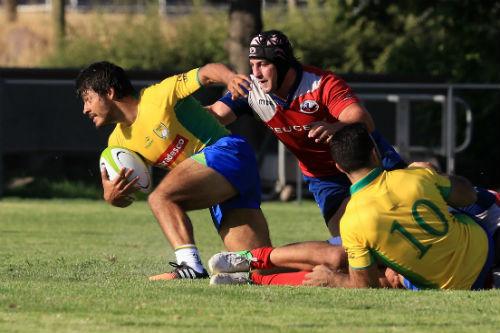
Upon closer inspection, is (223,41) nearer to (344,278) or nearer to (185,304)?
(344,278)

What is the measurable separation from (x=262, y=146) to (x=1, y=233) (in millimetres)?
7645

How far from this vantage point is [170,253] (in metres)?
12.7

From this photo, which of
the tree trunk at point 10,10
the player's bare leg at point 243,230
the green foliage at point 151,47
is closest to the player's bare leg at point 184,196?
the player's bare leg at point 243,230

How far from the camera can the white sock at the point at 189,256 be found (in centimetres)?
944

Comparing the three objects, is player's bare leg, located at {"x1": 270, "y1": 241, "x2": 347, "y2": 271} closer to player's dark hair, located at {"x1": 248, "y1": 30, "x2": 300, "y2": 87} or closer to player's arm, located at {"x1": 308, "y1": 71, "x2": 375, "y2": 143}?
player's arm, located at {"x1": 308, "y1": 71, "x2": 375, "y2": 143}

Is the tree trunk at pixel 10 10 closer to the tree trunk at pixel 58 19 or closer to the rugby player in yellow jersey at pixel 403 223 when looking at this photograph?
the tree trunk at pixel 58 19

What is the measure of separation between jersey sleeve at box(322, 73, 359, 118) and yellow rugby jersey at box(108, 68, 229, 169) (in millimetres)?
956

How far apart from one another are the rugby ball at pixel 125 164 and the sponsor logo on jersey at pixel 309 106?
4.07 ft

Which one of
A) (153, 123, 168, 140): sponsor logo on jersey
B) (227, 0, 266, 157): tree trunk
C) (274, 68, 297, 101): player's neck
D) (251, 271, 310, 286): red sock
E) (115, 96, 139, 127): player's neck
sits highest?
(274, 68, 297, 101): player's neck

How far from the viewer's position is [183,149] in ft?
32.7

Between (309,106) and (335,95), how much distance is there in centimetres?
24

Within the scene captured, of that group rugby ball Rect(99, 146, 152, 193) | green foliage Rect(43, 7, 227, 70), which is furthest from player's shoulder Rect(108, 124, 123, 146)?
green foliage Rect(43, 7, 227, 70)

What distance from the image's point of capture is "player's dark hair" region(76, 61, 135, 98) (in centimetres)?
1000

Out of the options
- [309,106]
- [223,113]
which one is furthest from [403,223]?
[223,113]
